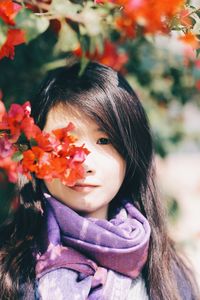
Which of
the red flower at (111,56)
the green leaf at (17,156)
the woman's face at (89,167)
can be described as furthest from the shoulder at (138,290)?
the red flower at (111,56)

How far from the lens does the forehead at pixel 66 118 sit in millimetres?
1556

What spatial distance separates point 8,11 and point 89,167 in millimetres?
469

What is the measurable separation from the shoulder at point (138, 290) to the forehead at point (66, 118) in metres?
0.45

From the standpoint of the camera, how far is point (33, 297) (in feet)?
4.95

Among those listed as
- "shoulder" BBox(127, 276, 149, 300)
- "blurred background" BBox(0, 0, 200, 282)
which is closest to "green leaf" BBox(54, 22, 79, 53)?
"blurred background" BBox(0, 0, 200, 282)

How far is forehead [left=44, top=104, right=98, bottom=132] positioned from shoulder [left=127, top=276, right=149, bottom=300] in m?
0.45

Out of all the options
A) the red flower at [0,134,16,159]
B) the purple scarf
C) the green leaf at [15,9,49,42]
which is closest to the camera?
the green leaf at [15,9,49,42]

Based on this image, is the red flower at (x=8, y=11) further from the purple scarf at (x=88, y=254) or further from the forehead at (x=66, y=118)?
the purple scarf at (x=88, y=254)

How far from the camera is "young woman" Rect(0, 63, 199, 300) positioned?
5.01 feet

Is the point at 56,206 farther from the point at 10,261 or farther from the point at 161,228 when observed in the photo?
the point at 161,228

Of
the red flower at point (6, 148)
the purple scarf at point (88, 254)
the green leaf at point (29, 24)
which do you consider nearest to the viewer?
the green leaf at point (29, 24)

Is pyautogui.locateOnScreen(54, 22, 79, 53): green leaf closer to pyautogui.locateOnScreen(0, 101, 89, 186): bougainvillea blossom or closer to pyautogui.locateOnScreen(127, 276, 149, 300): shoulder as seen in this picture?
pyautogui.locateOnScreen(0, 101, 89, 186): bougainvillea blossom

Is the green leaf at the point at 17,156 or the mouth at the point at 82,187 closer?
the green leaf at the point at 17,156

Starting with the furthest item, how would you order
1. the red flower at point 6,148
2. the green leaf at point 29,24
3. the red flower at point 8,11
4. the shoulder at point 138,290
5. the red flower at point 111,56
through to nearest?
1. the red flower at point 111,56
2. the shoulder at point 138,290
3. the red flower at point 6,148
4. the red flower at point 8,11
5. the green leaf at point 29,24
